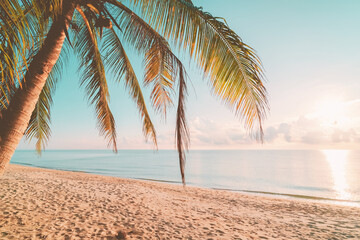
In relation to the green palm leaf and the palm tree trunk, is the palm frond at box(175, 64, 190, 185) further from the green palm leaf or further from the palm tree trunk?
the palm tree trunk

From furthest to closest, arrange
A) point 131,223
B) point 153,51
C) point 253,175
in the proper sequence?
point 253,175, point 131,223, point 153,51

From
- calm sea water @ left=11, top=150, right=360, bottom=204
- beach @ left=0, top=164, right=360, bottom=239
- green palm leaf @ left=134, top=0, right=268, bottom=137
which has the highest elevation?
green palm leaf @ left=134, top=0, right=268, bottom=137

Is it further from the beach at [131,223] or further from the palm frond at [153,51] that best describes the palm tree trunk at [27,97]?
the beach at [131,223]

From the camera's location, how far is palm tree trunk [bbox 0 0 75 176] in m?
1.93

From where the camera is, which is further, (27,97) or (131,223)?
(131,223)

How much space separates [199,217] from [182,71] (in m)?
4.97

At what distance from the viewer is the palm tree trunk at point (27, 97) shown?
6.32 feet

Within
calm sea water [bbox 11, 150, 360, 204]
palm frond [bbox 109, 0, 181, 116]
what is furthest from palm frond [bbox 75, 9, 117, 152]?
calm sea water [bbox 11, 150, 360, 204]

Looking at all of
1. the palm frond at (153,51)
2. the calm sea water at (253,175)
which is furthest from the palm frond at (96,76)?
the calm sea water at (253,175)

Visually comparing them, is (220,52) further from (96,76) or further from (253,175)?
(253,175)

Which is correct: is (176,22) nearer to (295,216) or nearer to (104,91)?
(104,91)

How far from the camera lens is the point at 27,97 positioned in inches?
79.1

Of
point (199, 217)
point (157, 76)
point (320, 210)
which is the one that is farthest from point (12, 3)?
point (320, 210)

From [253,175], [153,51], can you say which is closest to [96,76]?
[153,51]
